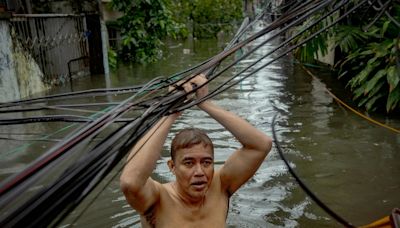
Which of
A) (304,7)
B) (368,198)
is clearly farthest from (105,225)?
(304,7)

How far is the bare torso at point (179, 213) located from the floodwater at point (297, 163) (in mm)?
334

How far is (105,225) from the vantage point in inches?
180

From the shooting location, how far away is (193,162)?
261cm

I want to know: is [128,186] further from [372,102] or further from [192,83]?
[372,102]

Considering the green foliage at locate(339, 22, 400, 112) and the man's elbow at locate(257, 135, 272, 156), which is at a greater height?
the man's elbow at locate(257, 135, 272, 156)

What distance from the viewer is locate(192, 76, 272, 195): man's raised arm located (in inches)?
104

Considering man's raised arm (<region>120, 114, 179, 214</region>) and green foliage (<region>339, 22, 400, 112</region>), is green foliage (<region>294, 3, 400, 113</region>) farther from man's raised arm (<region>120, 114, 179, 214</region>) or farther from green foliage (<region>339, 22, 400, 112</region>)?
man's raised arm (<region>120, 114, 179, 214</region>)

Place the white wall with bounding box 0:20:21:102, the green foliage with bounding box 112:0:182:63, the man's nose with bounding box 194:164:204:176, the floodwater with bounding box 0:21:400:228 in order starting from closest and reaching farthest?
the man's nose with bounding box 194:164:204:176 → the floodwater with bounding box 0:21:400:228 → the white wall with bounding box 0:20:21:102 → the green foliage with bounding box 112:0:182:63

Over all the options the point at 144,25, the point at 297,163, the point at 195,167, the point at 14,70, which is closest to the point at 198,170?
the point at 195,167

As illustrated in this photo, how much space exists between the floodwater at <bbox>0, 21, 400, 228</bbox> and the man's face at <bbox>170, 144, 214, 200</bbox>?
0.47 metres

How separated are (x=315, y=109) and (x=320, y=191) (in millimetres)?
3821

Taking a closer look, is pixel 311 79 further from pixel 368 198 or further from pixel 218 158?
pixel 368 198

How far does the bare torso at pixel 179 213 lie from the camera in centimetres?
275

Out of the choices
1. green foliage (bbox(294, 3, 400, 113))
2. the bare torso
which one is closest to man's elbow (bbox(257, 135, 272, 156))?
the bare torso
